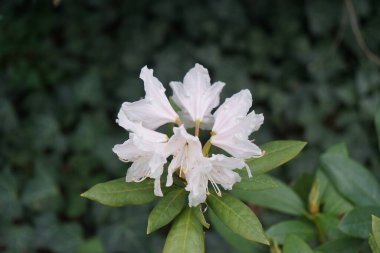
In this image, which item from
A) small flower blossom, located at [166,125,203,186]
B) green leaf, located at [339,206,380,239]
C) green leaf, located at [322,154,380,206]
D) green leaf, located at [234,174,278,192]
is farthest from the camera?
green leaf, located at [322,154,380,206]

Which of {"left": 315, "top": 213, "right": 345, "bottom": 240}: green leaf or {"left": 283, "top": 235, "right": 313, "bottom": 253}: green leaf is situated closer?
{"left": 283, "top": 235, "right": 313, "bottom": 253}: green leaf

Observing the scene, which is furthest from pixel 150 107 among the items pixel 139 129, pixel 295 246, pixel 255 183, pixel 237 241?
pixel 237 241

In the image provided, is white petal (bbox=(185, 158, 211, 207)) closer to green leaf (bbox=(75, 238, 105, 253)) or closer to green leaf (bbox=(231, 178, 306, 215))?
green leaf (bbox=(231, 178, 306, 215))

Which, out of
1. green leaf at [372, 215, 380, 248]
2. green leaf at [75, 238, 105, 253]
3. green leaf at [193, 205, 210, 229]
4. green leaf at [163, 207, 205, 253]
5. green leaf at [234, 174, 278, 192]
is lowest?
green leaf at [75, 238, 105, 253]

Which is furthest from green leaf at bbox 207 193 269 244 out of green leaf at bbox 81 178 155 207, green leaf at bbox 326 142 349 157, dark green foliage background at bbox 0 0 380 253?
dark green foliage background at bbox 0 0 380 253

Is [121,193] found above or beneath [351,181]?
above

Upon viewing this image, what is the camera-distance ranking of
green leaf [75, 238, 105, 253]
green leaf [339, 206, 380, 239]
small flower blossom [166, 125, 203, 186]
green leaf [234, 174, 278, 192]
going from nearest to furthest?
small flower blossom [166, 125, 203, 186] → green leaf [234, 174, 278, 192] → green leaf [339, 206, 380, 239] → green leaf [75, 238, 105, 253]

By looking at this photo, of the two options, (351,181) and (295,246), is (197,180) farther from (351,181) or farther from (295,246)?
(351,181)

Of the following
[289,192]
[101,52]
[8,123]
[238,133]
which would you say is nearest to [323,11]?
[101,52]
